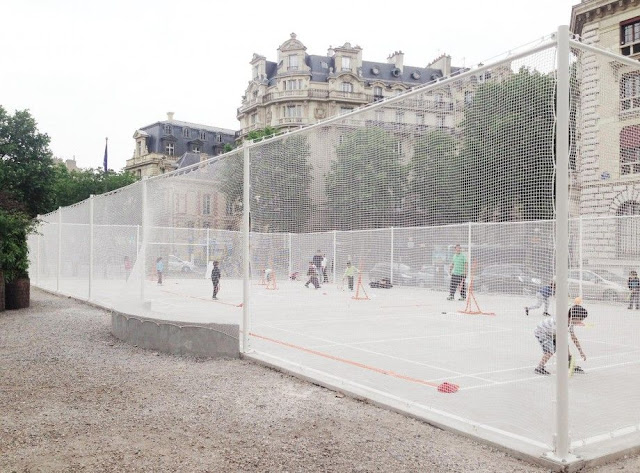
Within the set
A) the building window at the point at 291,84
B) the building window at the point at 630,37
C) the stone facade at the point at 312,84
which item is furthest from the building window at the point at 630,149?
the building window at the point at 291,84

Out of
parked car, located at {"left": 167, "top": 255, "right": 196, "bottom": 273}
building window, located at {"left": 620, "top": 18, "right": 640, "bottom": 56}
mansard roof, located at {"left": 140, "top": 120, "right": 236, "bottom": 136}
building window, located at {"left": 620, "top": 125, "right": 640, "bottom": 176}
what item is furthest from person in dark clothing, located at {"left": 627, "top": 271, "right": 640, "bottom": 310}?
mansard roof, located at {"left": 140, "top": 120, "right": 236, "bottom": 136}

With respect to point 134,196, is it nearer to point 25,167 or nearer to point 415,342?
point 415,342

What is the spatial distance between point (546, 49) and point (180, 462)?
4.34 m

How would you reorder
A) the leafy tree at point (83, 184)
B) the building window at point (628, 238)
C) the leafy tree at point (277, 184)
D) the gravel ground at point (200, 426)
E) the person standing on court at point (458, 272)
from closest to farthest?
1. the gravel ground at point (200, 426)
2. the leafy tree at point (277, 184)
3. the building window at point (628, 238)
4. the person standing on court at point (458, 272)
5. the leafy tree at point (83, 184)

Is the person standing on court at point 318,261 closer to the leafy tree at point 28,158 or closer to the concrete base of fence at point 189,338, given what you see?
the concrete base of fence at point 189,338

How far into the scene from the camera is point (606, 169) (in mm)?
5809

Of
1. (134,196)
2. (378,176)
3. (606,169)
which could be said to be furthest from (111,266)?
(606,169)

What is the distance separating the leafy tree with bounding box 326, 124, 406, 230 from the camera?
7.19 m

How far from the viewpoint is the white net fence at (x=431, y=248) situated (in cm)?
543

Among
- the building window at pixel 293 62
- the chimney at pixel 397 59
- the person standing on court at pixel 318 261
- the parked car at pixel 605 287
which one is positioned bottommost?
the parked car at pixel 605 287

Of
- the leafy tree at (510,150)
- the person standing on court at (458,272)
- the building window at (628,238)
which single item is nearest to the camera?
the leafy tree at (510,150)

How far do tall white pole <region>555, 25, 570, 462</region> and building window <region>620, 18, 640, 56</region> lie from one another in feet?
91.5

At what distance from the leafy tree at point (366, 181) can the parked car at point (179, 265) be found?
6874mm

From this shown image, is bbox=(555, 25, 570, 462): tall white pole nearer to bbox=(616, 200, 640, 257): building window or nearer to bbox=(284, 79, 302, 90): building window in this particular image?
bbox=(616, 200, 640, 257): building window
